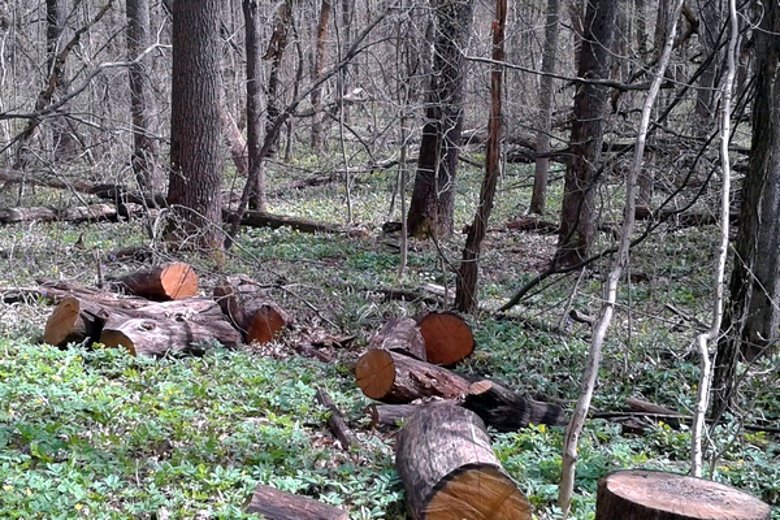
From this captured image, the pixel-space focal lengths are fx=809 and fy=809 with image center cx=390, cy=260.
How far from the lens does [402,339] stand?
23.2 feet

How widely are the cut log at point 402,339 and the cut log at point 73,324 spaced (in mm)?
2440

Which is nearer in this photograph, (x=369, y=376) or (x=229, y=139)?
(x=369, y=376)

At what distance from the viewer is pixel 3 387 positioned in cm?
559

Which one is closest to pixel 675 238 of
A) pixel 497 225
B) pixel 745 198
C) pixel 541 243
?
pixel 541 243

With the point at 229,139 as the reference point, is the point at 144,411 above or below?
below

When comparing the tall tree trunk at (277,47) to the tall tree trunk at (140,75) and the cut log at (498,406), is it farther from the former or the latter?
the cut log at (498,406)

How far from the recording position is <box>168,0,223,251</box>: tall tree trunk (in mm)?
11609

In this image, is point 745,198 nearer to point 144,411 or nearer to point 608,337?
point 608,337

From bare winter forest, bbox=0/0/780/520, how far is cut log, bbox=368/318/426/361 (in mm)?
33

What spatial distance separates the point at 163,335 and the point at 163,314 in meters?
0.36

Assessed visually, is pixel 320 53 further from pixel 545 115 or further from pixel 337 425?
pixel 337 425

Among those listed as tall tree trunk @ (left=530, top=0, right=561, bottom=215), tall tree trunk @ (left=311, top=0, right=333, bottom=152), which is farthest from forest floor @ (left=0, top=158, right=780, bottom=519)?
tall tree trunk @ (left=311, top=0, right=333, bottom=152)

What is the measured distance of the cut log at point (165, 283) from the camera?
326 inches

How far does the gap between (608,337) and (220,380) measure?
391 cm
